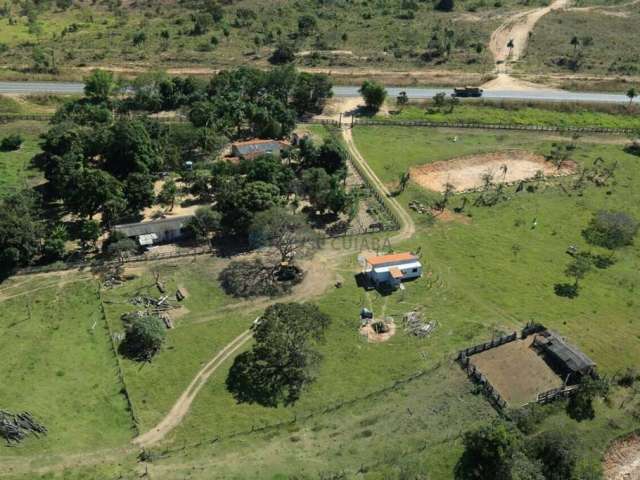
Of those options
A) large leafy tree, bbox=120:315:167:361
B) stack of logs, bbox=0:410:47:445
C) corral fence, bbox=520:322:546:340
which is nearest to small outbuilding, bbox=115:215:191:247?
large leafy tree, bbox=120:315:167:361

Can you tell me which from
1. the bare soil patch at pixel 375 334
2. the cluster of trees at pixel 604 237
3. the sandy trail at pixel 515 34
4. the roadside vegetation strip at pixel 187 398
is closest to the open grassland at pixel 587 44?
the sandy trail at pixel 515 34

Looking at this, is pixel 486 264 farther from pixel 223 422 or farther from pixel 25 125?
pixel 25 125

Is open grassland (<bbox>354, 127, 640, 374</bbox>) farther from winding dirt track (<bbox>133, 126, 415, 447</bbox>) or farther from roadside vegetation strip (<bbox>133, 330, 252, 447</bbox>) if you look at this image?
roadside vegetation strip (<bbox>133, 330, 252, 447</bbox>)

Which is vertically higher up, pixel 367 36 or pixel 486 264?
pixel 367 36

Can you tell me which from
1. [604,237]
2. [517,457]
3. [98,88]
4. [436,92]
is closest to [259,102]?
[98,88]

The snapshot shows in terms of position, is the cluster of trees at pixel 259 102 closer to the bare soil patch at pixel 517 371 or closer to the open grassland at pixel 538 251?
the open grassland at pixel 538 251

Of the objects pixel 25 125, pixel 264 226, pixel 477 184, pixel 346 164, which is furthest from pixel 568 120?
pixel 25 125

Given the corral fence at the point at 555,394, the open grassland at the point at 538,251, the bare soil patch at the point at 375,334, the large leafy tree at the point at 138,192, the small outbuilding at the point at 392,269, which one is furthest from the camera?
the large leafy tree at the point at 138,192
